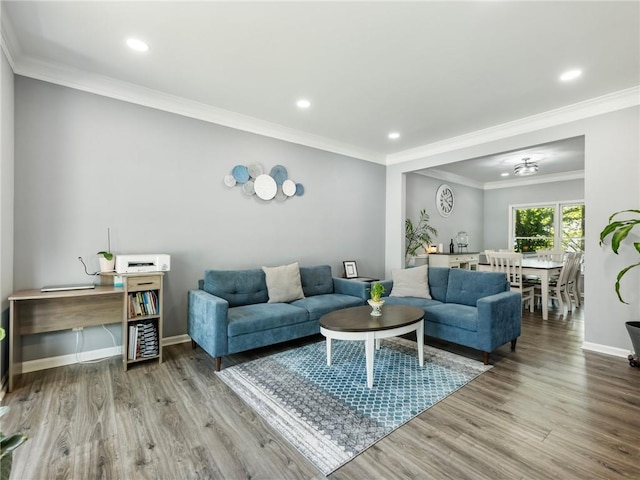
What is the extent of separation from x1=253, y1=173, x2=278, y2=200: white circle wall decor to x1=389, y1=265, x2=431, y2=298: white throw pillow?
204 centimetres

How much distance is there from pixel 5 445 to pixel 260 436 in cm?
137

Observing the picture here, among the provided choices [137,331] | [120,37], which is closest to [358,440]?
[137,331]

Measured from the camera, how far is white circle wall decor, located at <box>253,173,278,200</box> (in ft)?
13.6

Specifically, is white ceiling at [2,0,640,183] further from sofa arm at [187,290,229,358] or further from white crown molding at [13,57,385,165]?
sofa arm at [187,290,229,358]

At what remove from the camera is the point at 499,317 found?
308 centimetres

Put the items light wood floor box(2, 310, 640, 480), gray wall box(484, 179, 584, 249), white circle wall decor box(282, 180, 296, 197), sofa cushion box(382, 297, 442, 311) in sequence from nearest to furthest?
light wood floor box(2, 310, 640, 480)
sofa cushion box(382, 297, 442, 311)
white circle wall decor box(282, 180, 296, 197)
gray wall box(484, 179, 584, 249)

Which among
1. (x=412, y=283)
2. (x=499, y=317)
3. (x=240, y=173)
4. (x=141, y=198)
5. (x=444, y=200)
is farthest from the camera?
(x=444, y=200)

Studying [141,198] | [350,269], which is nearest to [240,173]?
[141,198]

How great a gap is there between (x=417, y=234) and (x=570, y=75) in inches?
149

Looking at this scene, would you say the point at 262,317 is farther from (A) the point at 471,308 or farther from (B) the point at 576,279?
(B) the point at 576,279

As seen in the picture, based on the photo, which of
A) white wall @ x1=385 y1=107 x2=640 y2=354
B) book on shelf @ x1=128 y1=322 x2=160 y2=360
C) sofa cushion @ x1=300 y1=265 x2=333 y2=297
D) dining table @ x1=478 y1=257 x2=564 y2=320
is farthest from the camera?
dining table @ x1=478 y1=257 x2=564 y2=320

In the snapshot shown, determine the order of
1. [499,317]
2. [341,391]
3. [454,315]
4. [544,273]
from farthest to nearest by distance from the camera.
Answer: [544,273], [454,315], [499,317], [341,391]

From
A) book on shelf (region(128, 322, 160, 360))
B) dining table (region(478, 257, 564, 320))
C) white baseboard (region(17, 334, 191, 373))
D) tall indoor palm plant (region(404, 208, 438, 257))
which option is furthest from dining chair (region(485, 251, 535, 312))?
white baseboard (region(17, 334, 191, 373))

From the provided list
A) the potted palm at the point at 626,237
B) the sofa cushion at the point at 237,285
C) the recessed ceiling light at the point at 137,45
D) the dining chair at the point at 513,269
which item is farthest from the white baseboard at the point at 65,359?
the dining chair at the point at 513,269
